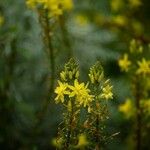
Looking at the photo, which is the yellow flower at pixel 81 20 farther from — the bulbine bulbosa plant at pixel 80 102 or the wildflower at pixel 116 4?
the bulbine bulbosa plant at pixel 80 102

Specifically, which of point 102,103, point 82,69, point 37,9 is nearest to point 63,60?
point 82,69

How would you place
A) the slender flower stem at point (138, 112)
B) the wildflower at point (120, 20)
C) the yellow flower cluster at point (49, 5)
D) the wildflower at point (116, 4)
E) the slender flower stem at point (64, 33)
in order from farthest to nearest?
the wildflower at point (120, 20) → the wildflower at point (116, 4) → the slender flower stem at point (64, 33) → the slender flower stem at point (138, 112) → the yellow flower cluster at point (49, 5)

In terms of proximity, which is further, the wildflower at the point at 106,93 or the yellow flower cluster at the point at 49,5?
the yellow flower cluster at the point at 49,5

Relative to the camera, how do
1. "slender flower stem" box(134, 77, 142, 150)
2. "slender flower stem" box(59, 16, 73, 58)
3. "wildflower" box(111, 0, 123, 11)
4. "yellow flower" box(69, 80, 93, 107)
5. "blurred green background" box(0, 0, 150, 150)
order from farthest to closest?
"wildflower" box(111, 0, 123, 11)
"blurred green background" box(0, 0, 150, 150)
"slender flower stem" box(59, 16, 73, 58)
"slender flower stem" box(134, 77, 142, 150)
"yellow flower" box(69, 80, 93, 107)

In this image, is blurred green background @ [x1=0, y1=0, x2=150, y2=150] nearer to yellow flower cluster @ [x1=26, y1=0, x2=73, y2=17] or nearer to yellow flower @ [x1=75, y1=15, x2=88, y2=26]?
yellow flower @ [x1=75, y1=15, x2=88, y2=26]

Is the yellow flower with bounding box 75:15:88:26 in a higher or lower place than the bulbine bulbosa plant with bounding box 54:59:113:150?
higher

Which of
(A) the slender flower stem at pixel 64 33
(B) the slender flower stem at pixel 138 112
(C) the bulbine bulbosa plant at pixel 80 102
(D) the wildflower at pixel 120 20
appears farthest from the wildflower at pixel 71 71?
(D) the wildflower at pixel 120 20

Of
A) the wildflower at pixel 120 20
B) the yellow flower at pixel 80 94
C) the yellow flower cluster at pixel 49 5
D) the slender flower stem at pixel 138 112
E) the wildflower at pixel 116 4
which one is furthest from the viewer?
the wildflower at pixel 120 20

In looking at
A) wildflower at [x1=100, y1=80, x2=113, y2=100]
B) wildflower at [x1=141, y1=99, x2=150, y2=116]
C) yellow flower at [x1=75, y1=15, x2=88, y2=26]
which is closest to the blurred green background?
yellow flower at [x1=75, y1=15, x2=88, y2=26]
